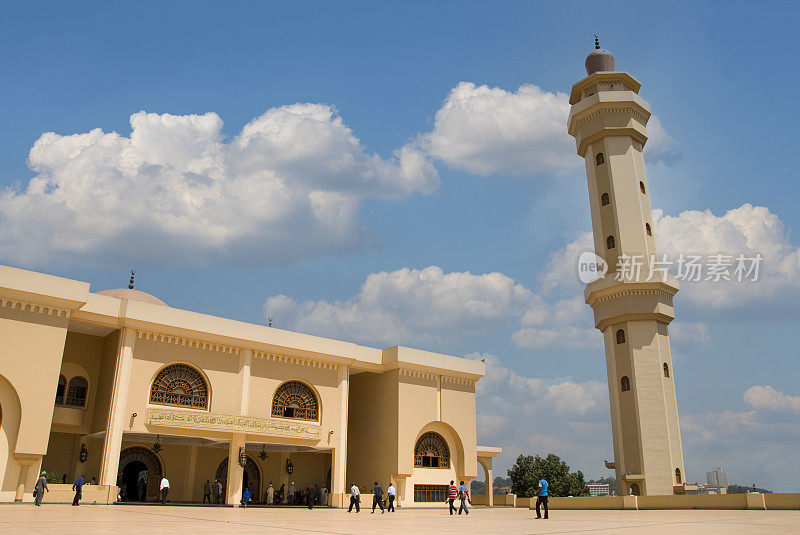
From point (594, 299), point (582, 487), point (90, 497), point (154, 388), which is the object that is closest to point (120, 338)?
point (154, 388)

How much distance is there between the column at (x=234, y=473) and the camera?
2658cm

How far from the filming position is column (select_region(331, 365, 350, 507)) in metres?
29.3

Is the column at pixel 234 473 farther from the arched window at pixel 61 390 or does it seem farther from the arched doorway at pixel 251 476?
the arched window at pixel 61 390

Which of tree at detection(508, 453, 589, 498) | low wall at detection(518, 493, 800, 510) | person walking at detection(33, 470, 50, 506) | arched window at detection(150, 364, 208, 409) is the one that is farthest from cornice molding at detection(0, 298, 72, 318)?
tree at detection(508, 453, 589, 498)

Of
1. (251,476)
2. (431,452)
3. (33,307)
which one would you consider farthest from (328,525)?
(431,452)

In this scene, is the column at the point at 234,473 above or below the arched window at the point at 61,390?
below

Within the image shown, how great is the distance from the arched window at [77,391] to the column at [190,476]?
5343 millimetres

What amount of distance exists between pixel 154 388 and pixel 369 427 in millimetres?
11343

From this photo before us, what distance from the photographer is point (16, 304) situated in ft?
73.0

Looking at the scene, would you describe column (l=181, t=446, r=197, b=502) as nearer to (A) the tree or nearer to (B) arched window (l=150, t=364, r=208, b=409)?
(B) arched window (l=150, t=364, r=208, b=409)

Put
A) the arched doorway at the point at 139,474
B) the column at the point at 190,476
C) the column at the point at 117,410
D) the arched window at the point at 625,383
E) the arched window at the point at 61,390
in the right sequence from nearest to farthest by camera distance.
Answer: the column at the point at 117,410
the arched window at the point at 61,390
the arched doorway at the point at 139,474
the column at the point at 190,476
the arched window at the point at 625,383

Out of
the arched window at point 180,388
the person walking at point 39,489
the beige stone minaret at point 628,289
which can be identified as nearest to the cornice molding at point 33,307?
the arched window at point 180,388

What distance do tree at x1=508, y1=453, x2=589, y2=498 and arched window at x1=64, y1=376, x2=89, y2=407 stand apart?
45818mm

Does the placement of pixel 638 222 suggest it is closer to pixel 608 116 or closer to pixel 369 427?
pixel 608 116
